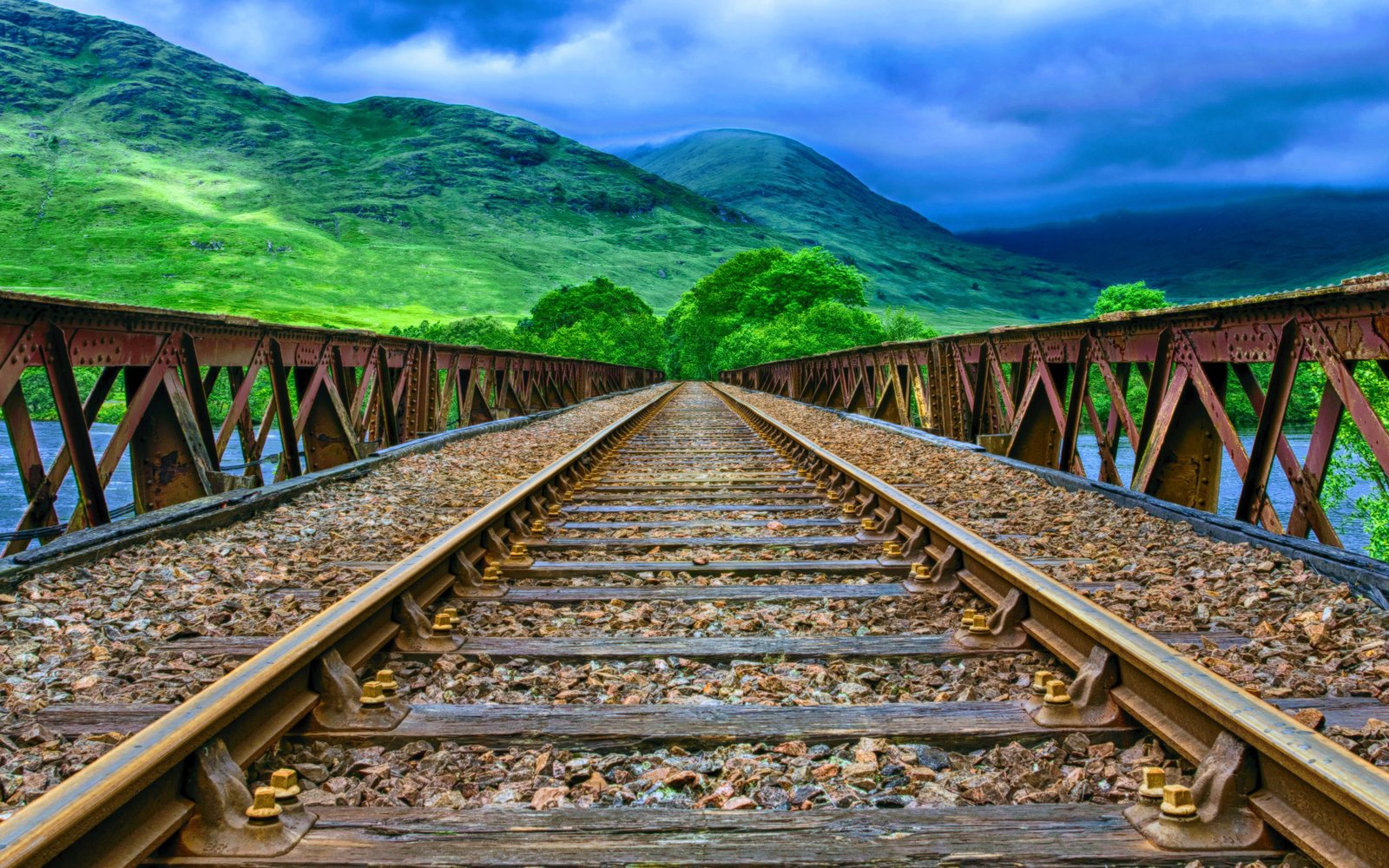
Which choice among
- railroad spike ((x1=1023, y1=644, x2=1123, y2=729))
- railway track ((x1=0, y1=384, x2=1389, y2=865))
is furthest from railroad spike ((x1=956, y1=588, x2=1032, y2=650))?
railroad spike ((x1=1023, y1=644, x2=1123, y2=729))

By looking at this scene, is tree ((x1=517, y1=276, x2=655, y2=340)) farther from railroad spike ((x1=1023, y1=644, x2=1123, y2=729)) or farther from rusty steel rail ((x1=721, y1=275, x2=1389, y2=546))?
railroad spike ((x1=1023, y1=644, x2=1123, y2=729))

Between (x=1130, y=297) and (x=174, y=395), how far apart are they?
8283 cm

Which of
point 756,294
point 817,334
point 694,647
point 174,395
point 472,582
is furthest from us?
point 756,294

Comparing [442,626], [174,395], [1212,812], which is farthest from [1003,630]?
[174,395]

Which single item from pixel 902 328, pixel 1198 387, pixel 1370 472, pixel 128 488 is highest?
pixel 902 328

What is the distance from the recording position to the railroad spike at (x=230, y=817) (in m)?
2.05

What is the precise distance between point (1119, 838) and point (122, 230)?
176 m

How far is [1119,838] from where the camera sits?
2.07 m

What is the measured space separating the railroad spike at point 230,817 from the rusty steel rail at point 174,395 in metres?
4.10

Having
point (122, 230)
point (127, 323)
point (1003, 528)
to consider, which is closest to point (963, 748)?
point (1003, 528)

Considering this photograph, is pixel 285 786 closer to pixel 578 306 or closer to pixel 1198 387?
pixel 1198 387

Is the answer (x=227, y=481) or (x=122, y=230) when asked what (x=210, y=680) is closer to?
(x=227, y=481)

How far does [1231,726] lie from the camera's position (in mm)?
2275

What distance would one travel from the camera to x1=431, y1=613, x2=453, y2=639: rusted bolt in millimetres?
3643
